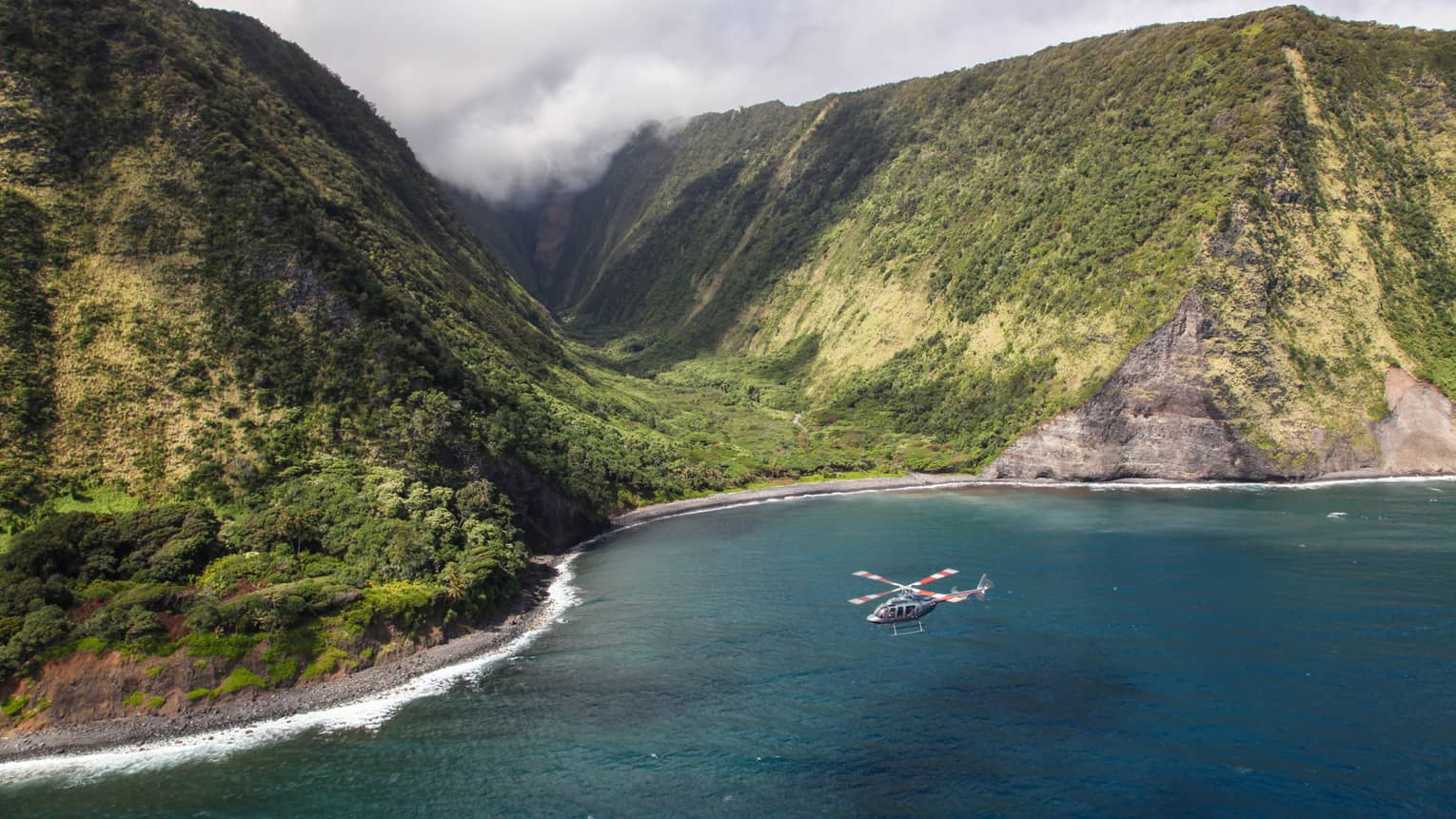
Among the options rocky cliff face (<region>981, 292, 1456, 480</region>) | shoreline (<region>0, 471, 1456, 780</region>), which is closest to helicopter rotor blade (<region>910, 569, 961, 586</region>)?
shoreline (<region>0, 471, 1456, 780</region>)

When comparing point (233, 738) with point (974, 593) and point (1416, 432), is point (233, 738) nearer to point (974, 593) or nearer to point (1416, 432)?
point (974, 593)

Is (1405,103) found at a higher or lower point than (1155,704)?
higher

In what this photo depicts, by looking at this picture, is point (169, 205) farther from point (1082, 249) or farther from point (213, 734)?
point (1082, 249)

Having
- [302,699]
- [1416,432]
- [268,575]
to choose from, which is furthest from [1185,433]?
[268,575]

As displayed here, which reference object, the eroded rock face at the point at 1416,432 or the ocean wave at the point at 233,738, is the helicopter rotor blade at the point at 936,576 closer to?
the ocean wave at the point at 233,738

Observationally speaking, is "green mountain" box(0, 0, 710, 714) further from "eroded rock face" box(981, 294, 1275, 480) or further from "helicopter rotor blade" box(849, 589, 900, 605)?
"eroded rock face" box(981, 294, 1275, 480)

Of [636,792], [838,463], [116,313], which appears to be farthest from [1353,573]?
[116,313]

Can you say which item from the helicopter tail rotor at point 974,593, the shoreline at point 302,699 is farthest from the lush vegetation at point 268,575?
the helicopter tail rotor at point 974,593
